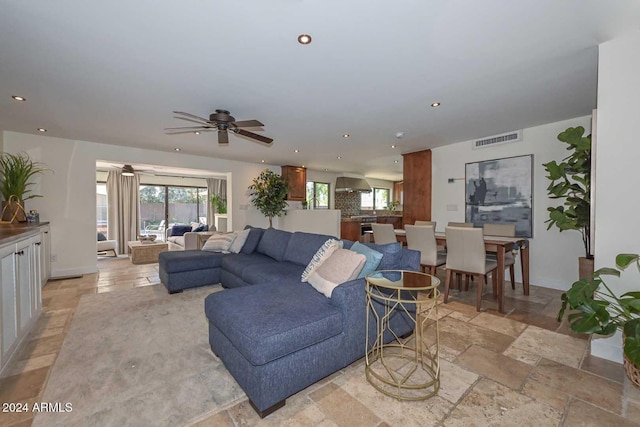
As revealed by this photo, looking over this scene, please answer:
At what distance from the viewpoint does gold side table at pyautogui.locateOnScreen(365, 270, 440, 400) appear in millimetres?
1689

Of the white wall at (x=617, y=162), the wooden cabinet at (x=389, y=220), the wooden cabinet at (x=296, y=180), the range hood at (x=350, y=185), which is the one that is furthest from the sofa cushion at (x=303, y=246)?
the range hood at (x=350, y=185)

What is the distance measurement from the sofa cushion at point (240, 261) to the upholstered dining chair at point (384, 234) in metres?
1.75

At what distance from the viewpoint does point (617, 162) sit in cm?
199

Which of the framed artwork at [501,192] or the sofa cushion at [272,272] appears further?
the framed artwork at [501,192]

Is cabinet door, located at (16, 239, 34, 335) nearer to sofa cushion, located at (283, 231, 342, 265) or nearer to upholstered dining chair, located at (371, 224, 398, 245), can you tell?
→ sofa cushion, located at (283, 231, 342, 265)

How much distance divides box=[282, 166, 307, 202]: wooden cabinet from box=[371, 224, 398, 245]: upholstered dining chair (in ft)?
11.5

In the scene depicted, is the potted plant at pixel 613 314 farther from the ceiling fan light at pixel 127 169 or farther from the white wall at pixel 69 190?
the ceiling fan light at pixel 127 169

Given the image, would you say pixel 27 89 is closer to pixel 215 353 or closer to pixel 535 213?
pixel 215 353

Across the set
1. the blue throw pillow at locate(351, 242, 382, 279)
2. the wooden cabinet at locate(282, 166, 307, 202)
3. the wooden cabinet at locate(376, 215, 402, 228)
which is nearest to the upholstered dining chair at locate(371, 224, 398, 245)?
the blue throw pillow at locate(351, 242, 382, 279)

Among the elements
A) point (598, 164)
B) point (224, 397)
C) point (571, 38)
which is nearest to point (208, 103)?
point (224, 397)

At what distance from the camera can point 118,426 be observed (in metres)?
1.41

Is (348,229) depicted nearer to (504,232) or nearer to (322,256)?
(504,232)

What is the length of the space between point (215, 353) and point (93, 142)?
4940mm

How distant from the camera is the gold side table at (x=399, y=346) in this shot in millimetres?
1689
